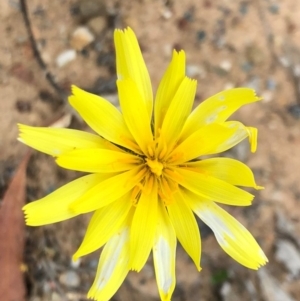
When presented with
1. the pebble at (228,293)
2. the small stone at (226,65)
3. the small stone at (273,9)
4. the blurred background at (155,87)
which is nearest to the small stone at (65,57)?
the blurred background at (155,87)

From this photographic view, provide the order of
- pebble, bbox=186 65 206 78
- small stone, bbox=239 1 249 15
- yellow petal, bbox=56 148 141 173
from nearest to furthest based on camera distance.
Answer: yellow petal, bbox=56 148 141 173 < pebble, bbox=186 65 206 78 < small stone, bbox=239 1 249 15

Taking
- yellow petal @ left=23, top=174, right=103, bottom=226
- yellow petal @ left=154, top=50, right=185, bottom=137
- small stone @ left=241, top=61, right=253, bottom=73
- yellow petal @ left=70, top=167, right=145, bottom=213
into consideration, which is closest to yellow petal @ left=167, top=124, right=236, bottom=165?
yellow petal @ left=154, top=50, right=185, bottom=137

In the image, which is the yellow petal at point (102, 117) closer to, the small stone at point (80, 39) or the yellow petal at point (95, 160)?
the yellow petal at point (95, 160)

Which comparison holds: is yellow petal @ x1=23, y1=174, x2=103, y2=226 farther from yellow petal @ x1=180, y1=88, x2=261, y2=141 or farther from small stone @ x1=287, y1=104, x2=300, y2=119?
small stone @ x1=287, y1=104, x2=300, y2=119

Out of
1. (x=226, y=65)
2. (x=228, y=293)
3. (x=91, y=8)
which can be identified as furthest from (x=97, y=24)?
(x=228, y=293)

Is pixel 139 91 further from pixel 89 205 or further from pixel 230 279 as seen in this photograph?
pixel 230 279
